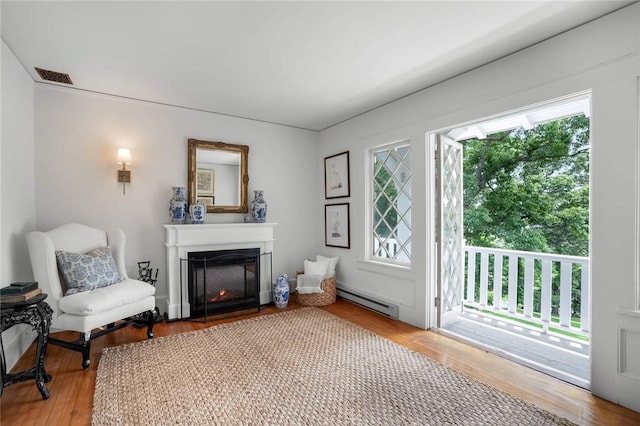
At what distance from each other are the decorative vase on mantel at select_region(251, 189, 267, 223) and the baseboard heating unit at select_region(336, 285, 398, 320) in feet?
4.88

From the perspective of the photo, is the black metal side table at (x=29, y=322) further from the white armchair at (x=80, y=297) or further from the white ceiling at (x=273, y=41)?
the white ceiling at (x=273, y=41)

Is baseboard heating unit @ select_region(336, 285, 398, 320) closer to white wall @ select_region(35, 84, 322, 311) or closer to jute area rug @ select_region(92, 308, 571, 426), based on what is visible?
jute area rug @ select_region(92, 308, 571, 426)

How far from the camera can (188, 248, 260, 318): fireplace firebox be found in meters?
3.43

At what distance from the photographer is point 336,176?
4.31 metres

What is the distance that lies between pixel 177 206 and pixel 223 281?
1.06 m

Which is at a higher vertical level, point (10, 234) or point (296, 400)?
point (10, 234)

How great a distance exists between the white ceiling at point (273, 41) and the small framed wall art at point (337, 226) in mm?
1647

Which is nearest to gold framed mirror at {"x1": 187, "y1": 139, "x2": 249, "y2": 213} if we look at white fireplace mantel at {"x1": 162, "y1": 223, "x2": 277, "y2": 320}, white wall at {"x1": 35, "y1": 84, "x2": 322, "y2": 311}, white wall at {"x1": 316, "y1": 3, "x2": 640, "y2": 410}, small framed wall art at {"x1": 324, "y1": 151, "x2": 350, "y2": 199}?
white wall at {"x1": 35, "y1": 84, "x2": 322, "y2": 311}

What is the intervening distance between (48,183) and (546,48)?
179 inches

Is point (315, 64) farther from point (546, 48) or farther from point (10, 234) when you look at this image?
point (10, 234)

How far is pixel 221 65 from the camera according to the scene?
8.43 ft

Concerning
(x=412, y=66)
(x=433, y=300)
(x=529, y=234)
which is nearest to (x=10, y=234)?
(x=412, y=66)

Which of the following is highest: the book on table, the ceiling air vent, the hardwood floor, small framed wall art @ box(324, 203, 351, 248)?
the ceiling air vent

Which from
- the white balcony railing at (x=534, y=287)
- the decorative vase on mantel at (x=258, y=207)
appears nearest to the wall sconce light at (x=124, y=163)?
the decorative vase on mantel at (x=258, y=207)
